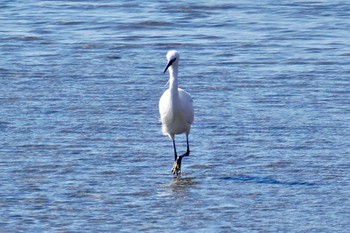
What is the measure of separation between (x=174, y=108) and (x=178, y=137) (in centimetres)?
134

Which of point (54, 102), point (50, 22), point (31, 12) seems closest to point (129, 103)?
point (54, 102)

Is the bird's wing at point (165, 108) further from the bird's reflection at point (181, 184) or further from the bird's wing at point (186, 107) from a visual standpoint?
the bird's reflection at point (181, 184)

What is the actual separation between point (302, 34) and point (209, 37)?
1.41 metres

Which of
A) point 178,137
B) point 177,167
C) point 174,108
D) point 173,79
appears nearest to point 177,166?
point 177,167

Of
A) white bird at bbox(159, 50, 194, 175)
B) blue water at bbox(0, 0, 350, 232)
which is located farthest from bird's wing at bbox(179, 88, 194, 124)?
blue water at bbox(0, 0, 350, 232)

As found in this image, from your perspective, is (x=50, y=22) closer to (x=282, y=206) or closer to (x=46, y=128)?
(x=46, y=128)

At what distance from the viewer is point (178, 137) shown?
38.7 feet

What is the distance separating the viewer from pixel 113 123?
38.7ft

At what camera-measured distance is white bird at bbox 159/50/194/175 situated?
10.4 meters

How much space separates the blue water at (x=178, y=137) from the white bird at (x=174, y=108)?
0.27 meters

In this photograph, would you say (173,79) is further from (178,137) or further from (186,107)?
(178,137)

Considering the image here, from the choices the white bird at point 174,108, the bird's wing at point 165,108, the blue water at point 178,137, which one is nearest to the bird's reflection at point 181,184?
the blue water at point 178,137

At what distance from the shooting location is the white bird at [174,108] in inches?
409

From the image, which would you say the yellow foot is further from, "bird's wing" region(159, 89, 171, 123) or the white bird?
"bird's wing" region(159, 89, 171, 123)
